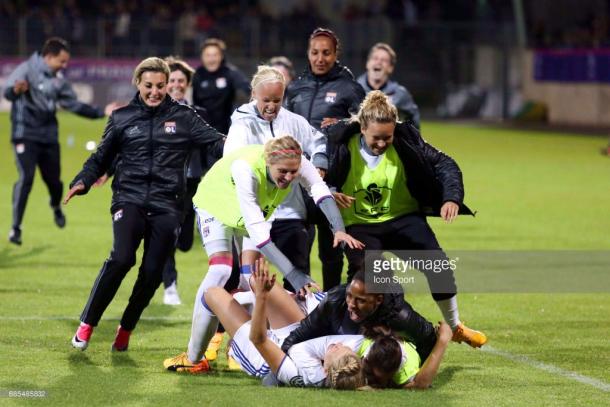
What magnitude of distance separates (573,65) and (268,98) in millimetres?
29299

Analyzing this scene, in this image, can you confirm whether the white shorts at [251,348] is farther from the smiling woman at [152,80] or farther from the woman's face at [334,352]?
the smiling woman at [152,80]

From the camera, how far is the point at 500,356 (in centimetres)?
946

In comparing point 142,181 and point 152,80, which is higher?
point 152,80

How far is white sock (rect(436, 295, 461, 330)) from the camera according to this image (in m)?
9.11

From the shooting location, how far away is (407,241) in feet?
29.7

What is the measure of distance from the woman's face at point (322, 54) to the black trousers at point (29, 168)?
5.23 m

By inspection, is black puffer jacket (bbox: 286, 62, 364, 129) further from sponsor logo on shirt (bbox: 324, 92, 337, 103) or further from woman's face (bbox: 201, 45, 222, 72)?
woman's face (bbox: 201, 45, 222, 72)

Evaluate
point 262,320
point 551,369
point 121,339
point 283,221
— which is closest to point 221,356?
point 121,339

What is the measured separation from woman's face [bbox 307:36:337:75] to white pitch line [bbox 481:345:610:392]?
2.81m

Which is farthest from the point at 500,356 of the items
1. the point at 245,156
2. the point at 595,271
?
the point at 595,271

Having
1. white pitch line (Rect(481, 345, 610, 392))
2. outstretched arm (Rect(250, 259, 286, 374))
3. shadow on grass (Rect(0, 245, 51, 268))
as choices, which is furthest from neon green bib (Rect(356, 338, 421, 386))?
shadow on grass (Rect(0, 245, 51, 268))

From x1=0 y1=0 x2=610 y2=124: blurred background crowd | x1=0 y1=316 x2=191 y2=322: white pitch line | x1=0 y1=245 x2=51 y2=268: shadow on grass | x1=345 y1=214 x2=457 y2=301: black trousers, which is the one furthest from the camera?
x1=0 y1=0 x2=610 y2=124: blurred background crowd

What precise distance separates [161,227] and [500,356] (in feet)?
8.29

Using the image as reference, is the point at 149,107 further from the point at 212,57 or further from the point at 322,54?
the point at 212,57
